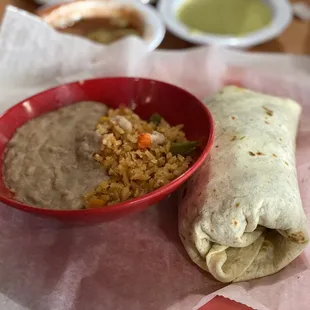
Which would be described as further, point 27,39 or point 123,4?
point 123,4

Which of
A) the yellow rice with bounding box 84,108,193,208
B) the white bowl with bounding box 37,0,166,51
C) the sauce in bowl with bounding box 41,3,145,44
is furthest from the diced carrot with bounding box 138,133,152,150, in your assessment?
the sauce in bowl with bounding box 41,3,145,44

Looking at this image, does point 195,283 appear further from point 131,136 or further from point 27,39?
point 27,39

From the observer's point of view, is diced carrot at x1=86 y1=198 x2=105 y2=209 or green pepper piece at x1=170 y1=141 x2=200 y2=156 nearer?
diced carrot at x1=86 y1=198 x2=105 y2=209

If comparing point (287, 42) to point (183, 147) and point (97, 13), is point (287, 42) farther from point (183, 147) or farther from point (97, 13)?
point (183, 147)

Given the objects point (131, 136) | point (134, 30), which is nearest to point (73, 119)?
point (131, 136)

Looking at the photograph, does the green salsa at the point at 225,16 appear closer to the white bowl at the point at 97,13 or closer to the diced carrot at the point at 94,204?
the white bowl at the point at 97,13

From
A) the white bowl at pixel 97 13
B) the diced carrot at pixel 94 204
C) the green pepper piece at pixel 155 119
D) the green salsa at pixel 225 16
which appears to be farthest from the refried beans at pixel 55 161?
the green salsa at pixel 225 16

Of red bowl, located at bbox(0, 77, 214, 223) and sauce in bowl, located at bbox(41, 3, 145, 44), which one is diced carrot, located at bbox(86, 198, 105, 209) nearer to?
red bowl, located at bbox(0, 77, 214, 223)
